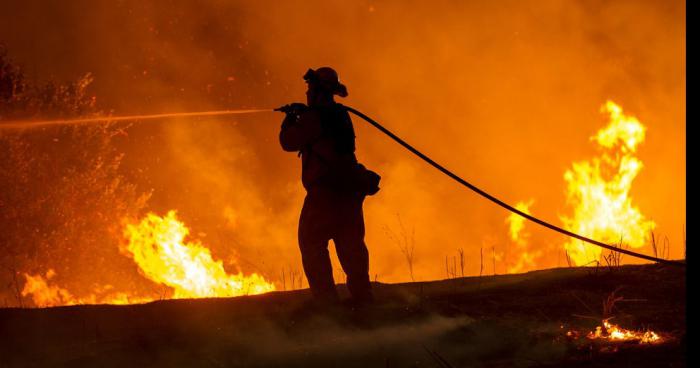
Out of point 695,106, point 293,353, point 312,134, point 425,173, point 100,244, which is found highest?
point 425,173

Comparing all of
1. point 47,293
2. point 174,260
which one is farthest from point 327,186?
point 47,293

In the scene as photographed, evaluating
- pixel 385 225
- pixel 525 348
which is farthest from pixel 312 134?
pixel 385 225

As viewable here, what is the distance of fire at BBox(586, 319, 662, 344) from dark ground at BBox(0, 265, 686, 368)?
136mm

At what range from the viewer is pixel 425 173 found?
3672cm

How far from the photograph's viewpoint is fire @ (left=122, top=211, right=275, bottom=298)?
25.8 m

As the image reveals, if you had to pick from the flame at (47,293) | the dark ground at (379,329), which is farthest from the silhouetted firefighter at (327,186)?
the flame at (47,293)

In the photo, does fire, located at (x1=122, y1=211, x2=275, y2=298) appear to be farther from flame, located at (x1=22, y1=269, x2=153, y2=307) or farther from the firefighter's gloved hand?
the firefighter's gloved hand

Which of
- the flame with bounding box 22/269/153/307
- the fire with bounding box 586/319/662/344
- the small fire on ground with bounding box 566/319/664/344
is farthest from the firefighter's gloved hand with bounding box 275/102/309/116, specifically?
the flame with bounding box 22/269/153/307

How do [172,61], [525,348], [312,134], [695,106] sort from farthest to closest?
[172,61], [312,134], [525,348], [695,106]

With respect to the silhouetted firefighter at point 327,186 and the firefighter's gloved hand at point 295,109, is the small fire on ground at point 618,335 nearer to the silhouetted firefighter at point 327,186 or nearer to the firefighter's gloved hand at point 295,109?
the silhouetted firefighter at point 327,186

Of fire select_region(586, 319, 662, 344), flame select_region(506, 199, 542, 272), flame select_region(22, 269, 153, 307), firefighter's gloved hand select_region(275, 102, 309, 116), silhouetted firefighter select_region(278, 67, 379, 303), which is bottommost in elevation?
fire select_region(586, 319, 662, 344)

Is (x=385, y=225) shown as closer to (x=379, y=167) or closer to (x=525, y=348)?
(x=379, y=167)

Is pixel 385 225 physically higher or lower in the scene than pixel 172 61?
lower

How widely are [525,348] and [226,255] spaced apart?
2717 centimetres
